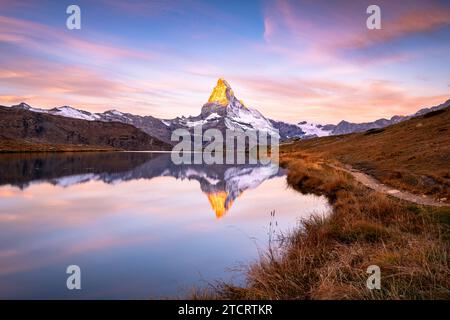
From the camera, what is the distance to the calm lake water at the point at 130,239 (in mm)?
10547

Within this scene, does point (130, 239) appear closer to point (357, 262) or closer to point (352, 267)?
point (357, 262)

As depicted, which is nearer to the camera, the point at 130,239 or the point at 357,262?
the point at 357,262

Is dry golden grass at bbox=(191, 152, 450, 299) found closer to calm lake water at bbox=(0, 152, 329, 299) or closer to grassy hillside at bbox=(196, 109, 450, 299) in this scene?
grassy hillside at bbox=(196, 109, 450, 299)

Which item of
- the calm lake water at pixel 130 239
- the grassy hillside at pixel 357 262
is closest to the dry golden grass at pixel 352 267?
the grassy hillside at pixel 357 262

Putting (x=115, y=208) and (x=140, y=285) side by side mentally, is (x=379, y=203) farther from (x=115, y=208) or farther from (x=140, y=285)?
(x=115, y=208)

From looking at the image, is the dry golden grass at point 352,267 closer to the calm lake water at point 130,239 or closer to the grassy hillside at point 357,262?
the grassy hillside at point 357,262

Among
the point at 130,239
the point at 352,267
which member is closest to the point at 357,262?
the point at 352,267

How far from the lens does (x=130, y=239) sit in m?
15.8

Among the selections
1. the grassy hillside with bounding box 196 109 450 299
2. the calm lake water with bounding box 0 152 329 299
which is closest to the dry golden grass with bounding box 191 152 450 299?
the grassy hillside with bounding box 196 109 450 299

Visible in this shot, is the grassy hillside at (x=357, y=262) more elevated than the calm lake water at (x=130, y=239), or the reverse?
the grassy hillside at (x=357, y=262)

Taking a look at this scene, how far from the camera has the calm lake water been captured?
1055 cm

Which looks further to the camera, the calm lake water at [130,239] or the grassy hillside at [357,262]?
the calm lake water at [130,239]
